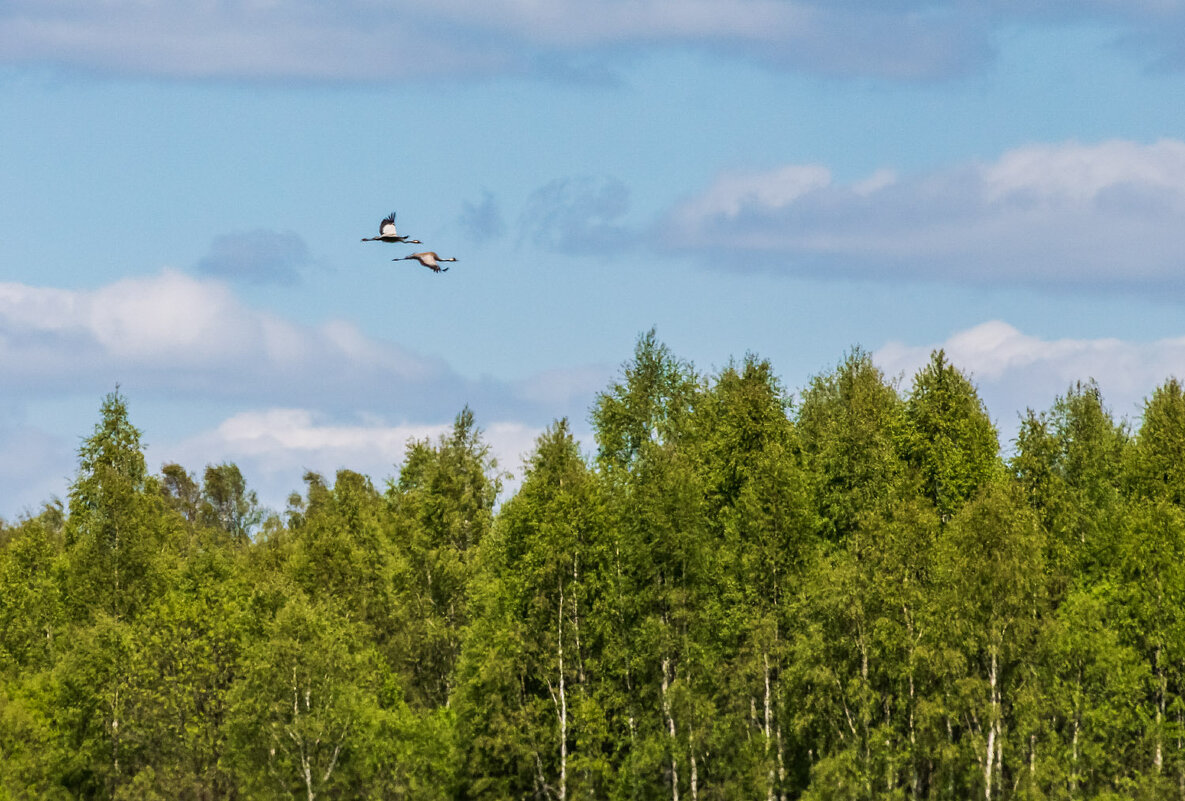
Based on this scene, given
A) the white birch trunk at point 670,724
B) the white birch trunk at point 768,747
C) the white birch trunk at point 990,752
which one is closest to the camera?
the white birch trunk at point 990,752

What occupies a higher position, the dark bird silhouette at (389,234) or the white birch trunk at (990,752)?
the dark bird silhouette at (389,234)

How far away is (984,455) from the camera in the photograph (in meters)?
79.8

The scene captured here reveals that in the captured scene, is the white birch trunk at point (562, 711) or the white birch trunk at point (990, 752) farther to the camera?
the white birch trunk at point (562, 711)

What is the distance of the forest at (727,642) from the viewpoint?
225 feet

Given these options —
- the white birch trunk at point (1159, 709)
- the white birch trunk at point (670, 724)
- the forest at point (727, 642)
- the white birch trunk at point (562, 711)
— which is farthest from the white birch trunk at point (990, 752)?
the white birch trunk at point (562, 711)

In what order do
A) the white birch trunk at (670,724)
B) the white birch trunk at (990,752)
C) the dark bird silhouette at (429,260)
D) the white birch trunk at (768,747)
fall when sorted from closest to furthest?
1. the dark bird silhouette at (429,260)
2. the white birch trunk at (990,752)
3. the white birch trunk at (768,747)
4. the white birch trunk at (670,724)

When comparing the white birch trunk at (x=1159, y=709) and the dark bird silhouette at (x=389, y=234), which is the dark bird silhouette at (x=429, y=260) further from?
the white birch trunk at (x=1159, y=709)

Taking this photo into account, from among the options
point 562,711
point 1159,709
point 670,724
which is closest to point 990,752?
point 1159,709

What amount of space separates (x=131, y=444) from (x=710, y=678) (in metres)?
44.5

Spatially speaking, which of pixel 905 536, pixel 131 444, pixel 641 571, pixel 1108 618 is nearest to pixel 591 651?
pixel 641 571

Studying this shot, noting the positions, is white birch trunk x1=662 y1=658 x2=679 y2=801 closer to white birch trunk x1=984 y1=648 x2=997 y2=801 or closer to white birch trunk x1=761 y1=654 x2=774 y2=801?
white birch trunk x1=761 y1=654 x2=774 y2=801

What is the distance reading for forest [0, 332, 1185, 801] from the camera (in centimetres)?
6862

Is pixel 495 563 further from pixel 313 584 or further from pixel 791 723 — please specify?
pixel 313 584

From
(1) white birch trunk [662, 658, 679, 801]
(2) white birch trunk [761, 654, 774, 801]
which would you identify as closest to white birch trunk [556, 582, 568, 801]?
(1) white birch trunk [662, 658, 679, 801]
